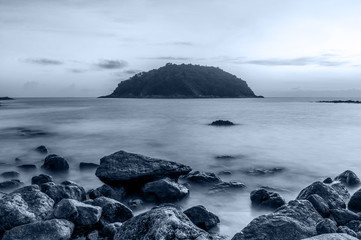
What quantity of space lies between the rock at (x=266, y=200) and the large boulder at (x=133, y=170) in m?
2.16

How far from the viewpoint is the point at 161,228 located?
352cm

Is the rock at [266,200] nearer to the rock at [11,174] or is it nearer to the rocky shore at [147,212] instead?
the rocky shore at [147,212]

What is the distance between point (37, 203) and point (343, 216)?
5410mm

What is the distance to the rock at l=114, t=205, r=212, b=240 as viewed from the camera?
3.49 meters

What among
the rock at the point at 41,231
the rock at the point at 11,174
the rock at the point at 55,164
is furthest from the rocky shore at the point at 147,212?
the rock at the point at 55,164

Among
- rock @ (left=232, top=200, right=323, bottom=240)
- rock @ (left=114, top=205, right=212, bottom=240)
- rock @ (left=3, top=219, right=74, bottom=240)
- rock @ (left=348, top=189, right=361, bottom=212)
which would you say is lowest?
rock @ (left=348, top=189, right=361, bottom=212)

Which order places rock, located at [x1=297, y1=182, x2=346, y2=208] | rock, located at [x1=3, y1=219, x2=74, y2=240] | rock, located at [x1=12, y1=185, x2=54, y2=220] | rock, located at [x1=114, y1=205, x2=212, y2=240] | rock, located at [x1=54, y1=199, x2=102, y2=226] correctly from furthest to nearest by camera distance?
rock, located at [x1=297, y1=182, x2=346, y2=208]
rock, located at [x1=12, y1=185, x2=54, y2=220]
rock, located at [x1=54, y1=199, x2=102, y2=226]
rock, located at [x1=3, y1=219, x2=74, y2=240]
rock, located at [x1=114, y1=205, x2=212, y2=240]

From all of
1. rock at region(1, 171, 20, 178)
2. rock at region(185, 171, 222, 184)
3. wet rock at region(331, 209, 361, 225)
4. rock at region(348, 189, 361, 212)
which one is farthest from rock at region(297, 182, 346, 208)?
rock at region(1, 171, 20, 178)

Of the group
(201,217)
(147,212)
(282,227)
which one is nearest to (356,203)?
(282,227)

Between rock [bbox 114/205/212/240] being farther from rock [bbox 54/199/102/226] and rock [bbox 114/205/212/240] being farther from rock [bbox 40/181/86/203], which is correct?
rock [bbox 40/181/86/203]

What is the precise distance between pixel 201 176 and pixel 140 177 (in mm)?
1872

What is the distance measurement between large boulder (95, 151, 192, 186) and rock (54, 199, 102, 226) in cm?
243

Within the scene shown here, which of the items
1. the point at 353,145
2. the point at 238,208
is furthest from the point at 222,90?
the point at 238,208

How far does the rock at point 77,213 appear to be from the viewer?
5.23 meters
